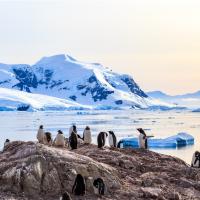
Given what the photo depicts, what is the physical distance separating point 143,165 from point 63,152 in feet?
11.5

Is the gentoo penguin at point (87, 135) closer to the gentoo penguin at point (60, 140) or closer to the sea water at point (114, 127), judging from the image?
the gentoo penguin at point (60, 140)

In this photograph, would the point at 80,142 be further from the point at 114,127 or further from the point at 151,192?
the point at 114,127

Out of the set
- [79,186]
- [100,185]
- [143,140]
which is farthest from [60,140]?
[79,186]

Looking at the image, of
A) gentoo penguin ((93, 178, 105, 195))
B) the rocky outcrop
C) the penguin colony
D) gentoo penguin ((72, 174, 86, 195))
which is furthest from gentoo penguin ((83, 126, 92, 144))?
gentoo penguin ((72, 174, 86, 195))

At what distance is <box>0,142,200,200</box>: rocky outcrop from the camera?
520 inches

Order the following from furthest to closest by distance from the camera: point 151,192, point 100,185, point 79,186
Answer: point 151,192 → point 100,185 → point 79,186

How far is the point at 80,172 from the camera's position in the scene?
14031 mm

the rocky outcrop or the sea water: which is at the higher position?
the rocky outcrop

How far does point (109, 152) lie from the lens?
58.1ft

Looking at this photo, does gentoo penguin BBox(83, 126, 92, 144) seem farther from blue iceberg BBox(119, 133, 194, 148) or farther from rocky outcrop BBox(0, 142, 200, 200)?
blue iceberg BBox(119, 133, 194, 148)

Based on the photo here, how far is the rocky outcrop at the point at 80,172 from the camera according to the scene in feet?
43.4

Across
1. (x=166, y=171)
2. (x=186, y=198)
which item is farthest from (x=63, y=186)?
(x=166, y=171)

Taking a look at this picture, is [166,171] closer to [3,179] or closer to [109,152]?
[109,152]

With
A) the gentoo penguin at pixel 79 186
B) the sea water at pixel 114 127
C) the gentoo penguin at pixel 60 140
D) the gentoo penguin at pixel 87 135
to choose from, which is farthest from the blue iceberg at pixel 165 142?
the gentoo penguin at pixel 79 186
